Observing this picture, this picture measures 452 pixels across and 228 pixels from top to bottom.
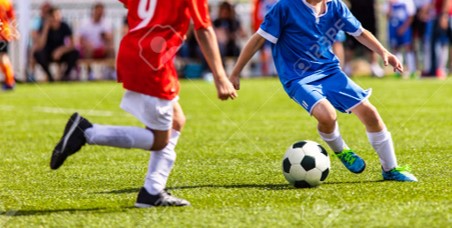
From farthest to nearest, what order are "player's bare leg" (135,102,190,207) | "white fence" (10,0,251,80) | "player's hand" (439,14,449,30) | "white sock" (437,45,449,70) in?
"white fence" (10,0,251,80), "white sock" (437,45,449,70), "player's hand" (439,14,449,30), "player's bare leg" (135,102,190,207)

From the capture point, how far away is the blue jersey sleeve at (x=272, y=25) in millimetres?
6395

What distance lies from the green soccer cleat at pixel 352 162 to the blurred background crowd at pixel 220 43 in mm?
14513

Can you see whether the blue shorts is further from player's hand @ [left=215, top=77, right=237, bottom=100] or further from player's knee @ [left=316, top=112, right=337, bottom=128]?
player's hand @ [left=215, top=77, right=237, bottom=100]

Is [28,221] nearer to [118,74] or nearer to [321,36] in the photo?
[118,74]

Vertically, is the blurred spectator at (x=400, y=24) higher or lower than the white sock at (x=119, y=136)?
lower

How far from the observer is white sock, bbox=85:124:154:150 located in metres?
5.14

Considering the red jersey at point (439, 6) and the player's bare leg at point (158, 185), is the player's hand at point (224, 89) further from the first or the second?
the red jersey at point (439, 6)

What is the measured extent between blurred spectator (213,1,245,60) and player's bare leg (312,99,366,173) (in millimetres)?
15834

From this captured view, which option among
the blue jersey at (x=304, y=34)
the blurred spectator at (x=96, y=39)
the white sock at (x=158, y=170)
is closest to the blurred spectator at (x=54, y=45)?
the blurred spectator at (x=96, y=39)

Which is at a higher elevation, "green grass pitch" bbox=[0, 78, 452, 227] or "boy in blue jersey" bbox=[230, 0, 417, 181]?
"boy in blue jersey" bbox=[230, 0, 417, 181]

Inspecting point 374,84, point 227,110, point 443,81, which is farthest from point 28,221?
point 443,81

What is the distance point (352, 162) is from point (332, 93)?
1.74 feet

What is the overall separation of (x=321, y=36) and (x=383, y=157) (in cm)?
96

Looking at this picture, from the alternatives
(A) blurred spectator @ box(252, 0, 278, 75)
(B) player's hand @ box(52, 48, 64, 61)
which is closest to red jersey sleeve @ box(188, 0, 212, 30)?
(A) blurred spectator @ box(252, 0, 278, 75)
